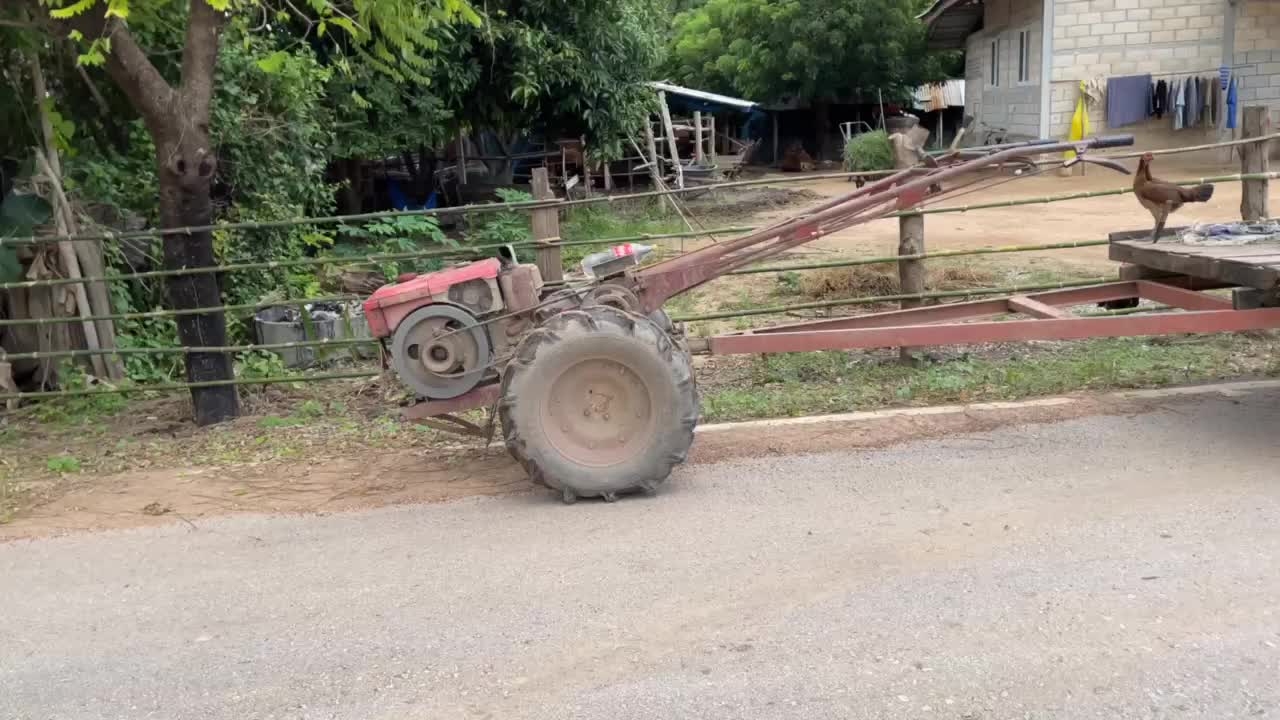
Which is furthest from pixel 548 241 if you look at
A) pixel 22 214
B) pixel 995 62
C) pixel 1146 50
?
pixel 995 62

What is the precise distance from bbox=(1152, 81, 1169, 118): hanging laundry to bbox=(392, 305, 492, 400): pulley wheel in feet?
72.6

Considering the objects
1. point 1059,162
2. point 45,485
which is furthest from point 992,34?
point 45,485

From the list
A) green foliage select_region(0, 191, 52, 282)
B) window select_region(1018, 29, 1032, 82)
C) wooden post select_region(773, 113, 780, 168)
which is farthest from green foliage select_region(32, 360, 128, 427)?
wooden post select_region(773, 113, 780, 168)

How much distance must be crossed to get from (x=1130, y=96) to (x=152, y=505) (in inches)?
902

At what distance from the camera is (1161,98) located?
77.6 feet

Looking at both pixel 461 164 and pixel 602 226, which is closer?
pixel 602 226

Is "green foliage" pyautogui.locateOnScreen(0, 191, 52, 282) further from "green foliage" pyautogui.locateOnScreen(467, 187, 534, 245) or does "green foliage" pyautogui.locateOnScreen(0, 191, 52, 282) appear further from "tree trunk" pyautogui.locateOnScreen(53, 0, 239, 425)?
"green foliage" pyautogui.locateOnScreen(467, 187, 534, 245)

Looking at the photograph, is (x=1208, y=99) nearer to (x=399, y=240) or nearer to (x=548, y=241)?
(x=399, y=240)

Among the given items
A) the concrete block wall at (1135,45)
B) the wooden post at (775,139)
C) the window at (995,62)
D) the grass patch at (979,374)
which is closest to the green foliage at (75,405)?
the grass patch at (979,374)

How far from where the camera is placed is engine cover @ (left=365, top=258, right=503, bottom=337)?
5.46 meters

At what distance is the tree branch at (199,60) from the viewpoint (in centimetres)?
692

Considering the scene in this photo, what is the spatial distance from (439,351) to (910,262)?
3.93 m

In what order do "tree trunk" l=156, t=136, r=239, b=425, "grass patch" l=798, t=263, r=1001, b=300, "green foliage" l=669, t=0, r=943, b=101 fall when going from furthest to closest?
"green foliage" l=669, t=0, r=943, b=101, "grass patch" l=798, t=263, r=1001, b=300, "tree trunk" l=156, t=136, r=239, b=425

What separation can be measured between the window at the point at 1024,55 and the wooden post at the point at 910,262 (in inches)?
775
